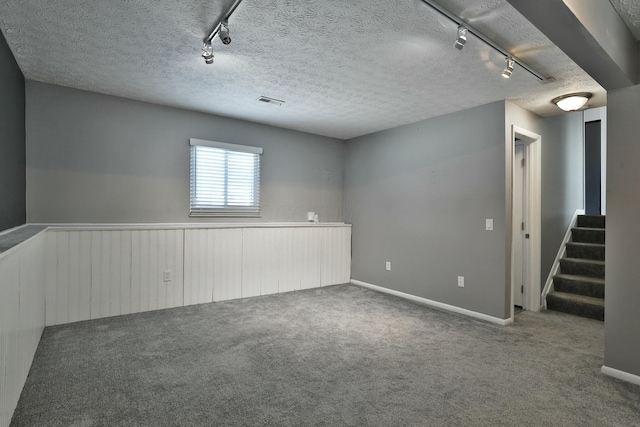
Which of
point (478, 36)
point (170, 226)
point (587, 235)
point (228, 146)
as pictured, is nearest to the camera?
point (478, 36)

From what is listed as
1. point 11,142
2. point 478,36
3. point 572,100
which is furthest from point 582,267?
point 11,142

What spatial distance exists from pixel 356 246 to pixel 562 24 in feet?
13.6

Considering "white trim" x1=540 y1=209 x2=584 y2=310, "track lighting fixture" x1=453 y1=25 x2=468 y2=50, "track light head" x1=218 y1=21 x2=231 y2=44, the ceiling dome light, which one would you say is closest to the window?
"track light head" x1=218 y1=21 x2=231 y2=44

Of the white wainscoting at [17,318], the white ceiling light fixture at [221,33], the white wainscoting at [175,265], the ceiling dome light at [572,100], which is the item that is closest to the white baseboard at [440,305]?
the white wainscoting at [175,265]

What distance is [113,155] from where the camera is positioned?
375 centimetres

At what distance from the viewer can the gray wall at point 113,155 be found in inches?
133

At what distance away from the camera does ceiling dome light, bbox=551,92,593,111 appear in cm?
343

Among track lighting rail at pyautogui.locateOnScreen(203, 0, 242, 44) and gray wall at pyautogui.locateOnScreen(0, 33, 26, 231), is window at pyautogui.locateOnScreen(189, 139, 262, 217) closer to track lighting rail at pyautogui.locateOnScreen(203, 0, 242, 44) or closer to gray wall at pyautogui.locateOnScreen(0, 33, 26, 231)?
gray wall at pyautogui.locateOnScreen(0, 33, 26, 231)

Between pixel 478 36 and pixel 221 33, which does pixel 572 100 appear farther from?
pixel 221 33

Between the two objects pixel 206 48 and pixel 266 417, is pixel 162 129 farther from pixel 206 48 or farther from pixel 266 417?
pixel 266 417

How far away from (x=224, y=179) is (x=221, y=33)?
8.45ft

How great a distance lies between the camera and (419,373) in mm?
2428

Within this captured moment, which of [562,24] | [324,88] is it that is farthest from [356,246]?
[562,24]

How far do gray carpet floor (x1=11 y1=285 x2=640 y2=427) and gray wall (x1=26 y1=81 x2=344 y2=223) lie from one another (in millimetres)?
1228
